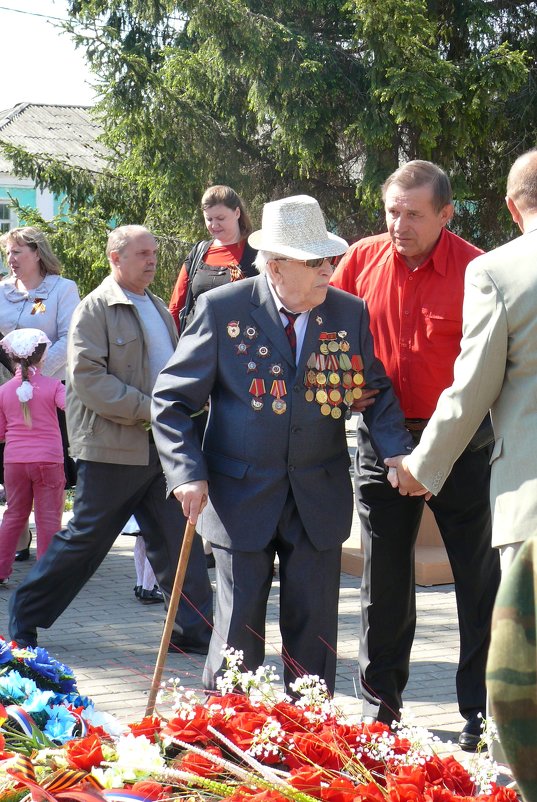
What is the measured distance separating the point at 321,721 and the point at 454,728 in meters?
2.28

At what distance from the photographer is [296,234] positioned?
3.78 meters

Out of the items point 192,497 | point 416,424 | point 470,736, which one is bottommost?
point 470,736

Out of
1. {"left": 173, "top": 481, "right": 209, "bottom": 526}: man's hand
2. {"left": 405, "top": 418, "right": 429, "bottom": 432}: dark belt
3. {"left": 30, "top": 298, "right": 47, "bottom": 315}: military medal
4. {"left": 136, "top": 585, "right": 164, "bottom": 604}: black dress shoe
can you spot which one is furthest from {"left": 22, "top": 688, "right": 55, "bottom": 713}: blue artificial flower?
{"left": 30, "top": 298, "right": 47, "bottom": 315}: military medal

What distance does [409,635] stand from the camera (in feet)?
14.6

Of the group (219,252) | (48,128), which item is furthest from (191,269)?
(48,128)

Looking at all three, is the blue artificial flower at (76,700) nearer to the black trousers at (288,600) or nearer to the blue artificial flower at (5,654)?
the blue artificial flower at (5,654)

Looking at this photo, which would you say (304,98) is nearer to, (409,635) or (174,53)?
(174,53)

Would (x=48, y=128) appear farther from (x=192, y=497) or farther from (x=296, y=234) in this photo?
(x=192, y=497)

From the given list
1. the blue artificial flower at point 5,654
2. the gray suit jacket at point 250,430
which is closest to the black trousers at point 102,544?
the gray suit jacket at point 250,430

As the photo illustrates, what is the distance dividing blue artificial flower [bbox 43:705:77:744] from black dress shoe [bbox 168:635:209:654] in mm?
2781

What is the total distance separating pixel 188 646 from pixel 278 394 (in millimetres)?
2254

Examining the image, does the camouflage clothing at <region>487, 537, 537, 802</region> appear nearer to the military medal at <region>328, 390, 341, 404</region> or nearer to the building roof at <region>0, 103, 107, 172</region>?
the military medal at <region>328, 390, 341, 404</region>

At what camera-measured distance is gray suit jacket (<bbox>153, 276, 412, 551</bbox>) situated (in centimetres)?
374

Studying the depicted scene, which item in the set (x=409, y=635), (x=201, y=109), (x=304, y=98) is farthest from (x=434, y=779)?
(x=201, y=109)
